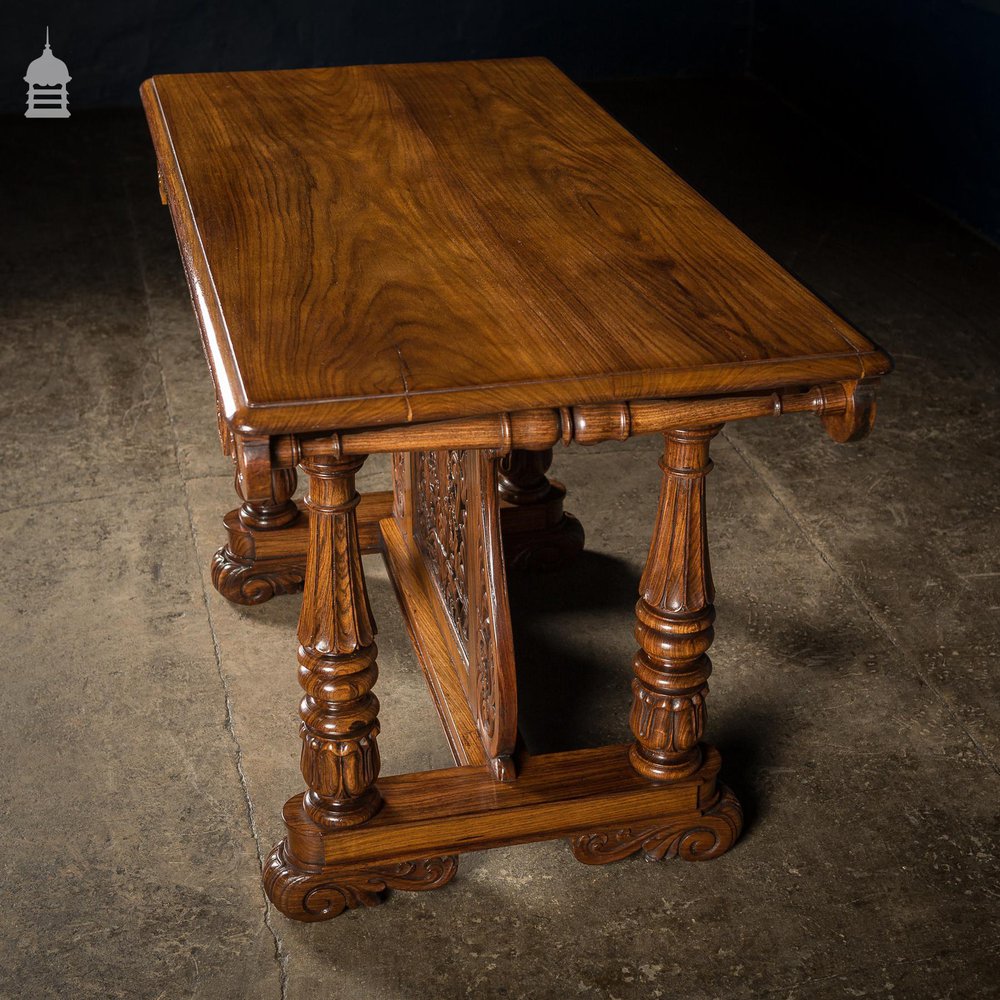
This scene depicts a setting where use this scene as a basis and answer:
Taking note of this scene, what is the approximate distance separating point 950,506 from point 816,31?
3.62 metres

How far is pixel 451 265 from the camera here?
189 centimetres

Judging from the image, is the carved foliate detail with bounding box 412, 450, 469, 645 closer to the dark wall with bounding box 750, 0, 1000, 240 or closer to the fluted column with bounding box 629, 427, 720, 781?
the fluted column with bounding box 629, 427, 720, 781

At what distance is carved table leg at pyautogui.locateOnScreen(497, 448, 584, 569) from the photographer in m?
2.85

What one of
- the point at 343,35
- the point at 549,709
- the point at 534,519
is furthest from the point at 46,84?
the point at 549,709

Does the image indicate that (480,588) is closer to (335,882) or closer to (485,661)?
(485,661)

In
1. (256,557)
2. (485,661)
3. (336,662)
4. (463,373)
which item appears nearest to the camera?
(463,373)

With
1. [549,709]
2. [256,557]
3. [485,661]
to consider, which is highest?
[485,661]

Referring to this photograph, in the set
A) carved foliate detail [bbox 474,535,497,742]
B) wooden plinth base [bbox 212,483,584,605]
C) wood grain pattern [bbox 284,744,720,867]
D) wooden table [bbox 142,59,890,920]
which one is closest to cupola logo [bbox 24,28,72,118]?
wooden table [bbox 142,59,890,920]

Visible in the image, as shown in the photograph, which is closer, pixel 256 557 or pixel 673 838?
pixel 673 838

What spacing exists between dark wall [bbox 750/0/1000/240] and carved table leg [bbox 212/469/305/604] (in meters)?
3.22

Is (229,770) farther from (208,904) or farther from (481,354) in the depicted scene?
(481,354)

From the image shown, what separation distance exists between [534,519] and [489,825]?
968mm

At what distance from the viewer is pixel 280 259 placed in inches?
75.0

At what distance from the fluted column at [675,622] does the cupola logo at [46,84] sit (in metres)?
5.03
